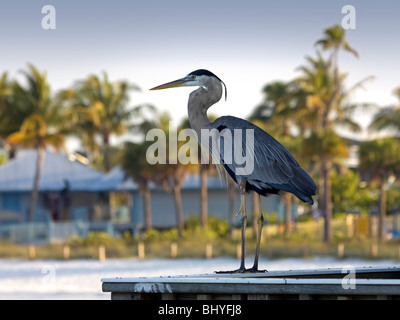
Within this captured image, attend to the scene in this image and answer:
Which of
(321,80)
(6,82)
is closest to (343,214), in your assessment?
(321,80)

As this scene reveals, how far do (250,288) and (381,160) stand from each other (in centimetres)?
3360

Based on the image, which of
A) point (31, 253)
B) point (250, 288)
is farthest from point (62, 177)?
point (250, 288)

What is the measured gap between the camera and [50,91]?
148 feet

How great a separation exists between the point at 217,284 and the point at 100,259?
28.9m

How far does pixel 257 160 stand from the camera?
874 centimetres

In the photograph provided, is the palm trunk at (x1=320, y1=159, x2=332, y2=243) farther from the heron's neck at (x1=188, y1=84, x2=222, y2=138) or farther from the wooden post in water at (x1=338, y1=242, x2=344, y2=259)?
the heron's neck at (x1=188, y1=84, x2=222, y2=138)

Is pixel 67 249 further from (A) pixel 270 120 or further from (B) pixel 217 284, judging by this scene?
(B) pixel 217 284

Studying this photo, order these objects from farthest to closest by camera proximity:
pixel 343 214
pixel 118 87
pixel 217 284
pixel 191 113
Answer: pixel 118 87 < pixel 343 214 < pixel 191 113 < pixel 217 284

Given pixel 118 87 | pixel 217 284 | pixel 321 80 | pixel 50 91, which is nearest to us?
pixel 217 284

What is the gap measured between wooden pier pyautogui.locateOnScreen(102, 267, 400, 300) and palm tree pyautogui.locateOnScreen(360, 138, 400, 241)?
3279 cm

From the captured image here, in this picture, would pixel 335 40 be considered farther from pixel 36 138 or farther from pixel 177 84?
pixel 177 84

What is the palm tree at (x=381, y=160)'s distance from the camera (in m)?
38.8

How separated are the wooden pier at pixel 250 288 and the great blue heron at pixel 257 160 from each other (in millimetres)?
1999

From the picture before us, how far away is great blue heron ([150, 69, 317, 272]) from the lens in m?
8.70
